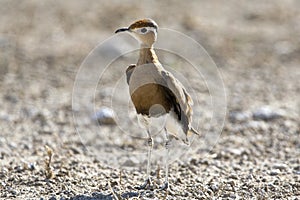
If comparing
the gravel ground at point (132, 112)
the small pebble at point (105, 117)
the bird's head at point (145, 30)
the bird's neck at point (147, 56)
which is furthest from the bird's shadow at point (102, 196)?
the small pebble at point (105, 117)

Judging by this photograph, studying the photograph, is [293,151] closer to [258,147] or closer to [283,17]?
[258,147]

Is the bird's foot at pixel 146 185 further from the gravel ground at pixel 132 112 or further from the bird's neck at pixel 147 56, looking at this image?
the bird's neck at pixel 147 56

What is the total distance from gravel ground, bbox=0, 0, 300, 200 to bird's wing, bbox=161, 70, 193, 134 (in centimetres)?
65

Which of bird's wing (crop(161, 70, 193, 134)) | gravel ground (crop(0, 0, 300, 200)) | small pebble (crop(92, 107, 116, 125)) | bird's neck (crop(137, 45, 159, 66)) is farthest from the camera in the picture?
small pebble (crop(92, 107, 116, 125))

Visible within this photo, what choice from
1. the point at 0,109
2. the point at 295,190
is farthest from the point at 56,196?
the point at 0,109

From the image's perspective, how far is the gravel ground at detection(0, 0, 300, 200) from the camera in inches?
234

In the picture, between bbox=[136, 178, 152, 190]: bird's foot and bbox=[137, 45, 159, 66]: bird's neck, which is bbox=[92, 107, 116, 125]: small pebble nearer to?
bbox=[136, 178, 152, 190]: bird's foot

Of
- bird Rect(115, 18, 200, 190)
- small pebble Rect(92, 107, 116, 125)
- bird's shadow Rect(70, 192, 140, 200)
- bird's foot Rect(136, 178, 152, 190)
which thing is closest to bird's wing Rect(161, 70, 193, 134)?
bird Rect(115, 18, 200, 190)

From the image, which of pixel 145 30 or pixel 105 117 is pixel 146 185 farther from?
pixel 105 117

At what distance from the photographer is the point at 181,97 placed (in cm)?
545

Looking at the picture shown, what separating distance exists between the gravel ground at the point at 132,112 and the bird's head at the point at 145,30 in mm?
1246

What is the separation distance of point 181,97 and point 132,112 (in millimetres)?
2919

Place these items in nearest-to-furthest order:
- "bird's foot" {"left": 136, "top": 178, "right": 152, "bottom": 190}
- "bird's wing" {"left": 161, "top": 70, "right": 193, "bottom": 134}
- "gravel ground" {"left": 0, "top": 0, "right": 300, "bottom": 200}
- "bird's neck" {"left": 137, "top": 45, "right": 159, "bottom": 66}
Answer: "bird's wing" {"left": 161, "top": 70, "right": 193, "bottom": 134} → "bird's neck" {"left": 137, "top": 45, "right": 159, "bottom": 66} → "bird's foot" {"left": 136, "top": 178, "right": 152, "bottom": 190} → "gravel ground" {"left": 0, "top": 0, "right": 300, "bottom": 200}

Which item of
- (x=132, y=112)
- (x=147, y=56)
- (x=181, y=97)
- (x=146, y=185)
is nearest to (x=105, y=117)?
(x=132, y=112)
